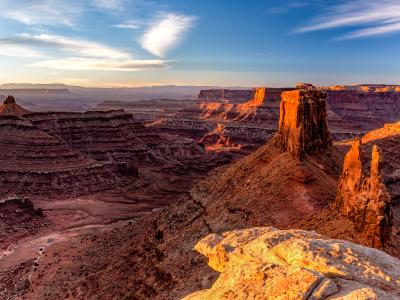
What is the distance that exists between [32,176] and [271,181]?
50.5m

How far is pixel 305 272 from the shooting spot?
10531 millimetres

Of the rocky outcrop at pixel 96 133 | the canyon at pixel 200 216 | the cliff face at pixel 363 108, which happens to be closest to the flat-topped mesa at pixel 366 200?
the canyon at pixel 200 216

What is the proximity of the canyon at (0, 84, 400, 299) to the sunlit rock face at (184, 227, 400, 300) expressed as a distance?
0.04 metres

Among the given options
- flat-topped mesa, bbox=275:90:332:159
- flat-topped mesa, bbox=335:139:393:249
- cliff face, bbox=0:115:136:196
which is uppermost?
flat-topped mesa, bbox=275:90:332:159

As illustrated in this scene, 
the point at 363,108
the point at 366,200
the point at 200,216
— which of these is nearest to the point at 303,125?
the point at 200,216

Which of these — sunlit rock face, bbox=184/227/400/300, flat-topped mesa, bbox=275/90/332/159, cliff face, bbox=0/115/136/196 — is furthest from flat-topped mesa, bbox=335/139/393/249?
cliff face, bbox=0/115/136/196

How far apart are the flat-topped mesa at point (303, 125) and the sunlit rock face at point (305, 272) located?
20.1 metres

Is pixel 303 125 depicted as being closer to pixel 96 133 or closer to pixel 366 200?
pixel 366 200

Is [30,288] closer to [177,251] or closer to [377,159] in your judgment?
[177,251]

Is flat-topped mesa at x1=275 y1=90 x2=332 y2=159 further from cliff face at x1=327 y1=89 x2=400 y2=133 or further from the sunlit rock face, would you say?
cliff face at x1=327 y1=89 x2=400 y2=133

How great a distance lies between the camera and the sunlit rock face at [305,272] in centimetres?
998

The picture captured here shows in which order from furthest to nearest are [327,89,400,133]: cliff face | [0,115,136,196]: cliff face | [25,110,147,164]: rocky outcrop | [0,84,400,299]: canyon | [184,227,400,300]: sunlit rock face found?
[327,89,400,133]: cliff face < [25,110,147,164]: rocky outcrop < [0,115,136,196]: cliff face < [0,84,400,299]: canyon < [184,227,400,300]: sunlit rock face

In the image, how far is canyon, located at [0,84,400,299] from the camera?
12.0m

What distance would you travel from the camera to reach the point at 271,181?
105 feet
